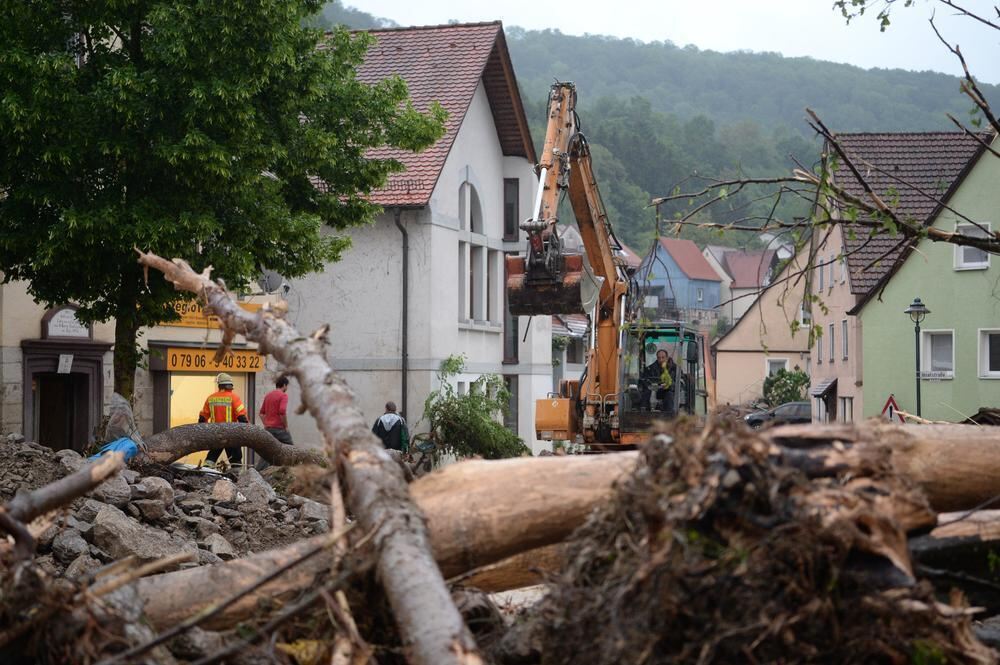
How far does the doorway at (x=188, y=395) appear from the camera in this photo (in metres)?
24.2

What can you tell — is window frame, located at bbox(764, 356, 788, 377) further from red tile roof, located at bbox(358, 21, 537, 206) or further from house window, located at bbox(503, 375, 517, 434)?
red tile roof, located at bbox(358, 21, 537, 206)

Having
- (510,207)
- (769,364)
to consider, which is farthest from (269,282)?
(769,364)

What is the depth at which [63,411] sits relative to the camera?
70.8 ft

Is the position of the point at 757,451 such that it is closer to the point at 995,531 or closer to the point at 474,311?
the point at 995,531

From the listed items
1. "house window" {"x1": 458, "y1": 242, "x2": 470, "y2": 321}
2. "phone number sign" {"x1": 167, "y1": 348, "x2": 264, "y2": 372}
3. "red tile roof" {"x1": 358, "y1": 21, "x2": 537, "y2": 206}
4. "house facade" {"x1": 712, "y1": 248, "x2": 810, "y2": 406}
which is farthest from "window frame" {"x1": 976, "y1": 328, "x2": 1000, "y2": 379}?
"house facade" {"x1": 712, "y1": 248, "x2": 810, "y2": 406}

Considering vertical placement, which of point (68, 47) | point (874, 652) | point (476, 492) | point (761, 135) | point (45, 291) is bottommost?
point (874, 652)

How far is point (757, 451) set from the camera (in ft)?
14.1

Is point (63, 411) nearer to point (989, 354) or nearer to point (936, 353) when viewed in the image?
point (989, 354)

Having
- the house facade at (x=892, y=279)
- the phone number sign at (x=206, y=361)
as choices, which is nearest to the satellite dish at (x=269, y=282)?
the phone number sign at (x=206, y=361)

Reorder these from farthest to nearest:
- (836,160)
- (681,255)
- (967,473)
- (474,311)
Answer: (681,255)
(474,311)
(836,160)
(967,473)

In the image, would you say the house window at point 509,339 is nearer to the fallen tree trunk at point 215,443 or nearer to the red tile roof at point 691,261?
the fallen tree trunk at point 215,443

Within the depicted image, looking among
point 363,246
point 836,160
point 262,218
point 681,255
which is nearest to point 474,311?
point 363,246

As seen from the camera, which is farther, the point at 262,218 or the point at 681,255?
the point at 681,255

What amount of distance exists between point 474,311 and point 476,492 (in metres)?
27.9
